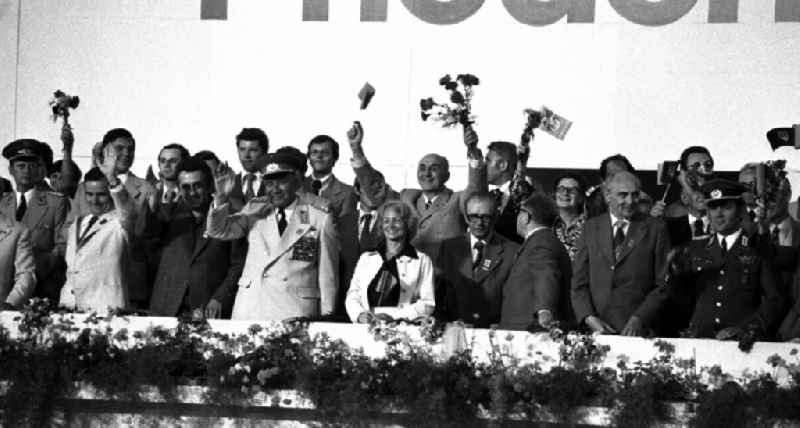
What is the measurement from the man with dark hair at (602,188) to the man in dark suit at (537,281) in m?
0.72

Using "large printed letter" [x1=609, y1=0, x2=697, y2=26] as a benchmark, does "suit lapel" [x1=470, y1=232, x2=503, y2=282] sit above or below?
below

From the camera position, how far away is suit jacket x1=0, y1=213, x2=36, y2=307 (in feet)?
28.8

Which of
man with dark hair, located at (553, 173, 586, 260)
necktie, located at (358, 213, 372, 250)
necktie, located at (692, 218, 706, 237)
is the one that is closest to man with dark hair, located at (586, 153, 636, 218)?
man with dark hair, located at (553, 173, 586, 260)

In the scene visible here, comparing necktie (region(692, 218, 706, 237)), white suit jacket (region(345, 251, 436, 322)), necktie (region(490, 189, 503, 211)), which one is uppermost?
necktie (region(490, 189, 503, 211))

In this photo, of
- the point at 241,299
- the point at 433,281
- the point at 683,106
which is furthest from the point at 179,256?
the point at 683,106

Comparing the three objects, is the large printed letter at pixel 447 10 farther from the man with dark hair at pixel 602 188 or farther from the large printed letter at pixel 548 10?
the man with dark hair at pixel 602 188

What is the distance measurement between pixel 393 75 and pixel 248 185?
1.86m

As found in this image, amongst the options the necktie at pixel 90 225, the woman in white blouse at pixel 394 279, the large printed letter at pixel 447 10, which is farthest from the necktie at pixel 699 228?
the necktie at pixel 90 225

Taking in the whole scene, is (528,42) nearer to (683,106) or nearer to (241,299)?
(683,106)

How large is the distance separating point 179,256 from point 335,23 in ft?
9.01

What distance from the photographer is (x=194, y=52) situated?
1115 cm

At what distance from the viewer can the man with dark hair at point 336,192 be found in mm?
8945

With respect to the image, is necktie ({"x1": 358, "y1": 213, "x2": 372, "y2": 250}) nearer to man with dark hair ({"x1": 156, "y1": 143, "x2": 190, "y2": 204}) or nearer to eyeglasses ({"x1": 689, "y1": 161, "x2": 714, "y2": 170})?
man with dark hair ({"x1": 156, "y1": 143, "x2": 190, "y2": 204})

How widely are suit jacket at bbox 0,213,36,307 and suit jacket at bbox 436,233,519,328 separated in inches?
89.9
